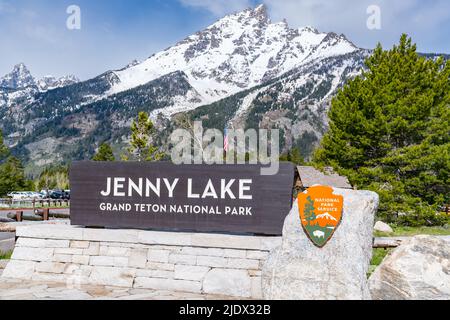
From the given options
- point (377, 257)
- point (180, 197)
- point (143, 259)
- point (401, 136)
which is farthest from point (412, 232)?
point (143, 259)

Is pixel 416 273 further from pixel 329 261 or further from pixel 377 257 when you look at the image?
pixel 377 257

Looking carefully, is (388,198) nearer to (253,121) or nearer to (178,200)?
(178,200)

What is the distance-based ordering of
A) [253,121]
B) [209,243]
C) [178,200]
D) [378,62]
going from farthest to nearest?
[253,121]
[378,62]
[178,200]
[209,243]

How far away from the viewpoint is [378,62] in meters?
25.4

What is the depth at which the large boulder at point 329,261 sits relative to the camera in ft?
19.5

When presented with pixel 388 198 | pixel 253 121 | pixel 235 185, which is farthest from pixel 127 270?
pixel 253 121

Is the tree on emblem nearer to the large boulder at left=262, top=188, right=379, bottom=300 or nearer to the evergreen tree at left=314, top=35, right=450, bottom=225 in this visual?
the large boulder at left=262, top=188, right=379, bottom=300

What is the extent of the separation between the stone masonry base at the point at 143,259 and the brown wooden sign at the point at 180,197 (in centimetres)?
34

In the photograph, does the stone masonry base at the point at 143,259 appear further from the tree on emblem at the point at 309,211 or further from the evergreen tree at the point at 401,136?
the evergreen tree at the point at 401,136

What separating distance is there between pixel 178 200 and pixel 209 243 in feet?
3.77

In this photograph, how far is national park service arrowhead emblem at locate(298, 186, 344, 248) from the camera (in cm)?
620

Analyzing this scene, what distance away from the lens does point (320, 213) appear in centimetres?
630

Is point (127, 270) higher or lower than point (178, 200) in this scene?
lower

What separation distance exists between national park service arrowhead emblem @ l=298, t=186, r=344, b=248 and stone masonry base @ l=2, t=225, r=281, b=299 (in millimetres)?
912
